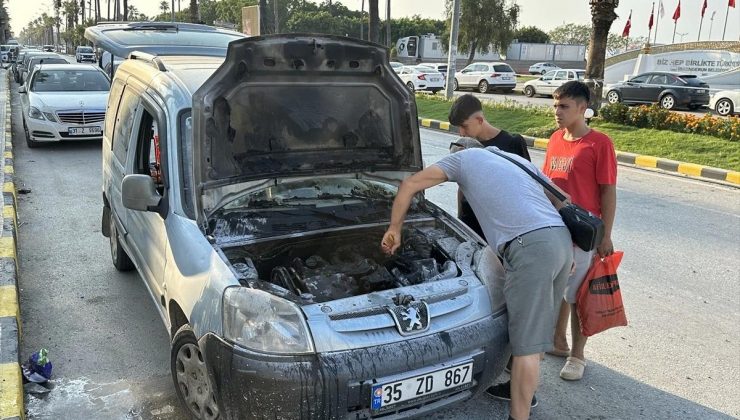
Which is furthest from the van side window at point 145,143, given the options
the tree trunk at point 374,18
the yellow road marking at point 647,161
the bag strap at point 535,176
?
the tree trunk at point 374,18

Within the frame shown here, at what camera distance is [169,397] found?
3256 millimetres

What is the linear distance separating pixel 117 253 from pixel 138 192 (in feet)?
6.70

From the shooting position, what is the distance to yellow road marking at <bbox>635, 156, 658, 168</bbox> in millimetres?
10977

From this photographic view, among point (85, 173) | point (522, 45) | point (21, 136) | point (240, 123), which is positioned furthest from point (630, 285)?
point (522, 45)

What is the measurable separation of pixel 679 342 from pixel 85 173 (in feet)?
26.7

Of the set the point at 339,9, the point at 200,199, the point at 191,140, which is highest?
the point at 339,9

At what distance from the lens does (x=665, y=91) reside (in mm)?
21250

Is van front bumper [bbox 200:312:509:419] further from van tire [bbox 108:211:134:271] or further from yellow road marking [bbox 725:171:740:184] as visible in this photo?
yellow road marking [bbox 725:171:740:184]

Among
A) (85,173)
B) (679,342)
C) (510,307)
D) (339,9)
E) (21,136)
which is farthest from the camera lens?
(339,9)

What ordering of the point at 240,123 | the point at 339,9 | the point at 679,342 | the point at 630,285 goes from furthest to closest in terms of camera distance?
the point at 339,9, the point at 630,285, the point at 679,342, the point at 240,123

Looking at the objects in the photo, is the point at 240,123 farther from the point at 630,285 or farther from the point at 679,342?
the point at 630,285

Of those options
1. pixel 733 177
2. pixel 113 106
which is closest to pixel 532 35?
pixel 733 177

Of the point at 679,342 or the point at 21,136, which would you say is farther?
the point at 21,136

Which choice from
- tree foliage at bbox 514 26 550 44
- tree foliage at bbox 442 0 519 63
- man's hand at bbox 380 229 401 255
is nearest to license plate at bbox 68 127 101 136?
man's hand at bbox 380 229 401 255
